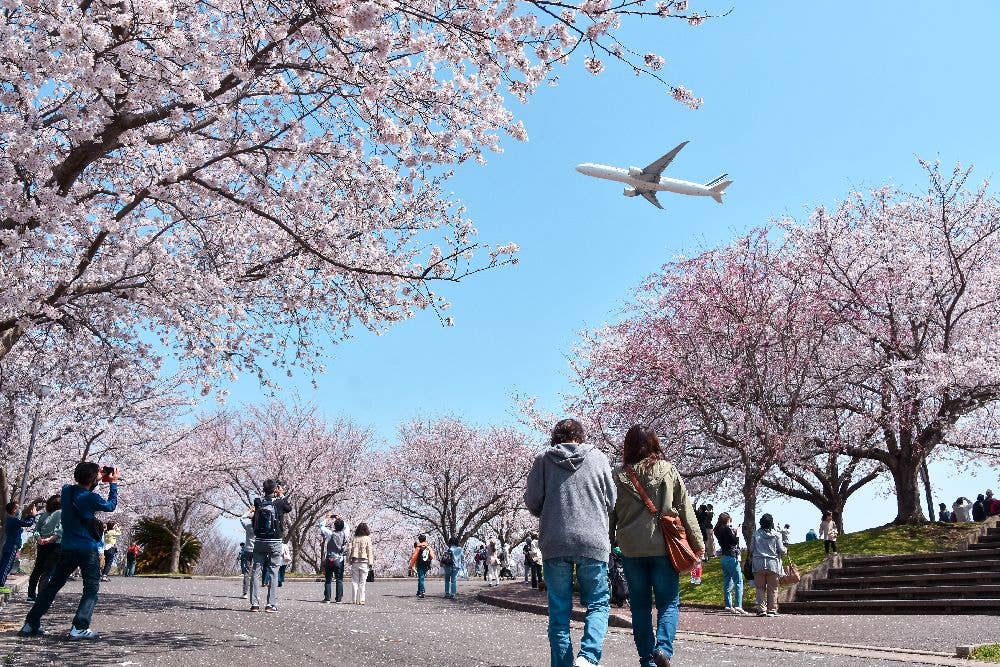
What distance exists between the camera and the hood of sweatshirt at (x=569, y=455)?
5480mm

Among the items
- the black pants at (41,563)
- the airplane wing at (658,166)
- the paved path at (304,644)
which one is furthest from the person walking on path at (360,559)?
the airplane wing at (658,166)

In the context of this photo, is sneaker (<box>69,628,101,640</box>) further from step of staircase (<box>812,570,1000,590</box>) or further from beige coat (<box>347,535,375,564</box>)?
step of staircase (<box>812,570,1000,590</box>)

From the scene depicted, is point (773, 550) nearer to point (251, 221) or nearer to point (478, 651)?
point (478, 651)

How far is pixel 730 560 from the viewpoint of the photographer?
49.1 feet

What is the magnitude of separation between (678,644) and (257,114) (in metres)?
8.14

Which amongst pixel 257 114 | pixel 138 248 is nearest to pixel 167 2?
pixel 257 114

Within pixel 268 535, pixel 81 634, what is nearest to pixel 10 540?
pixel 268 535

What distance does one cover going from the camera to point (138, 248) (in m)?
11.3

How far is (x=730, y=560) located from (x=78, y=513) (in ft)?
37.2

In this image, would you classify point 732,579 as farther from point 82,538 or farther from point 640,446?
point 82,538

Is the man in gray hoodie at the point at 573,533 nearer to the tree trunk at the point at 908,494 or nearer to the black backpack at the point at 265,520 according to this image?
the black backpack at the point at 265,520

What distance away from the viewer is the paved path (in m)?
6.84

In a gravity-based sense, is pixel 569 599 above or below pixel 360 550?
above

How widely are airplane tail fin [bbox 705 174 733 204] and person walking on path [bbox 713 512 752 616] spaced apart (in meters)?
32.9
